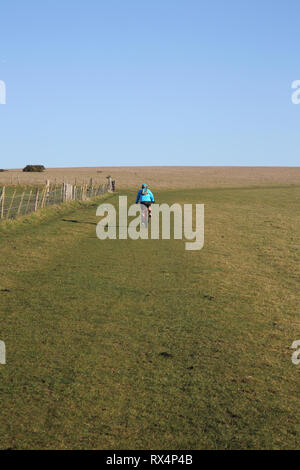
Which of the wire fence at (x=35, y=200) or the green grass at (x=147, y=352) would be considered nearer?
the green grass at (x=147, y=352)

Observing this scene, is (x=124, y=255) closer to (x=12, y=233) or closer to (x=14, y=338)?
(x=12, y=233)

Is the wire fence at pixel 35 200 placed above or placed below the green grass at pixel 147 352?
above

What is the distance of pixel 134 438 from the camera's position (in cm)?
587

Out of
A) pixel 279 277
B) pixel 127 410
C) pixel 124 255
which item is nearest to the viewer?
pixel 127 410

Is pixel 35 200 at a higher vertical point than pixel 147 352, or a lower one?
higher

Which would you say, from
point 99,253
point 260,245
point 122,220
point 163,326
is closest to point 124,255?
point 99,253

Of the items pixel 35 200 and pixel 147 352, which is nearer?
pixel 147 352

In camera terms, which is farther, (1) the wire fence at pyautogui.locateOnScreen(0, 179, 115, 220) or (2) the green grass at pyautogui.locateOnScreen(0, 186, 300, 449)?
(1) the wire fence at pyautogui.locateOnScreen(0, 179, 115, 220)

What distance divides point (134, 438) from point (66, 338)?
357 centimetres

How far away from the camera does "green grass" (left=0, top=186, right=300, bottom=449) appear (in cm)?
612

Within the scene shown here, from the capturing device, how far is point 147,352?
8.58 meters

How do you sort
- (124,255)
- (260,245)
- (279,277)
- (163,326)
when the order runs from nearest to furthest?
(163,326) → (279,277) → (124,255) → (260,245)

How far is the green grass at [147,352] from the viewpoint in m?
6.12

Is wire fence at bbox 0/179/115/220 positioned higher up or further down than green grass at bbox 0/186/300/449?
higher up
